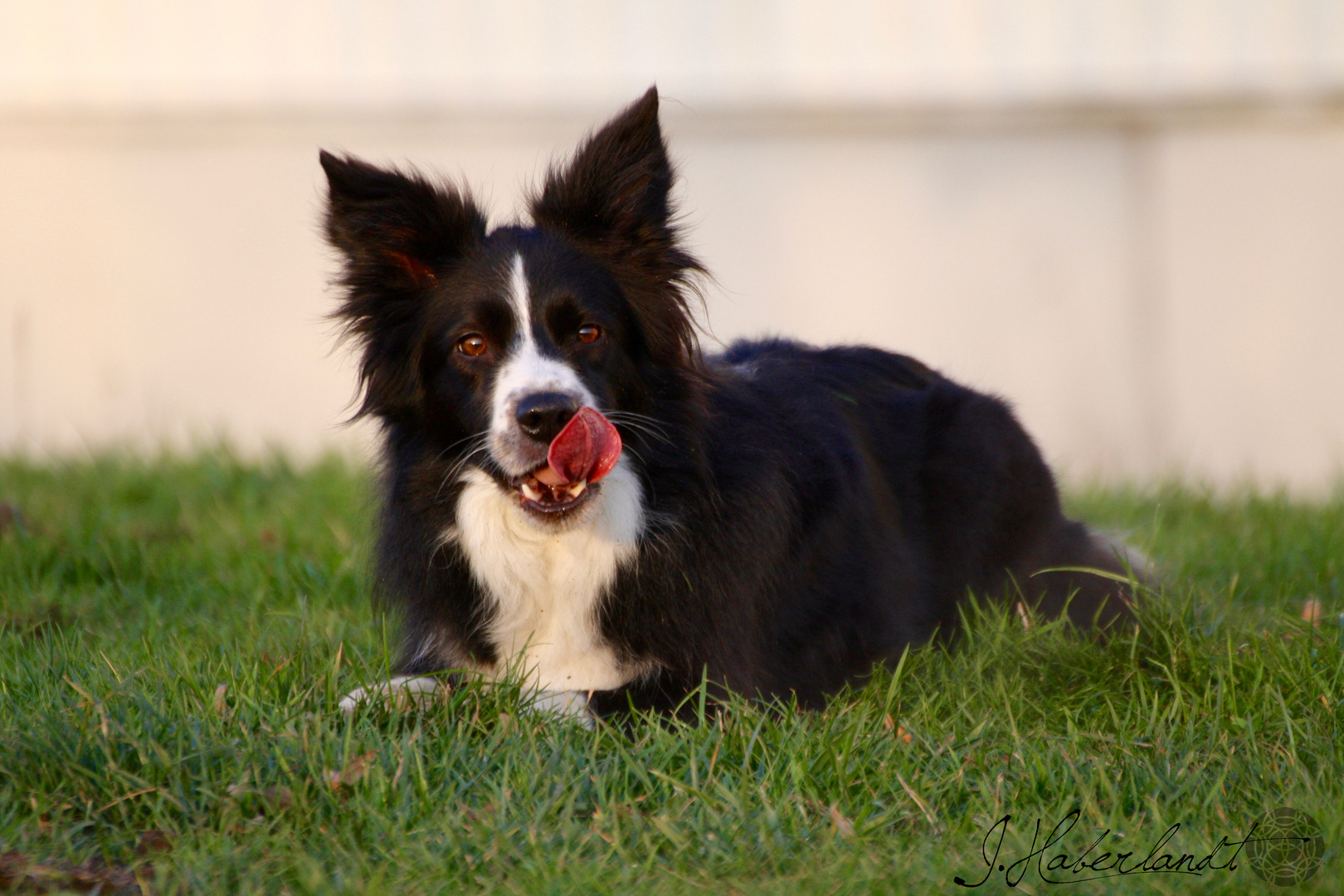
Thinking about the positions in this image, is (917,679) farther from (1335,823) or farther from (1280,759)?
(1335,823)

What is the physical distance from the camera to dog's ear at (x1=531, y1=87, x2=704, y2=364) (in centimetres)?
341

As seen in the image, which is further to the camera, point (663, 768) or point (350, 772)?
point (663, 768)

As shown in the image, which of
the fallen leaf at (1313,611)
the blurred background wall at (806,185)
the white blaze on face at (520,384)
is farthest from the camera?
the blurred background wall at (806,185)

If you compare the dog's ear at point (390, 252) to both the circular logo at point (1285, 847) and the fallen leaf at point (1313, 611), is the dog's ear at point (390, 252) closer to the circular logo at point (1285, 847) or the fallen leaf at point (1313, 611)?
the circular logo at point (1285, 847)

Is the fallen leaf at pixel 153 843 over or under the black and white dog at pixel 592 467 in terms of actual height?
under

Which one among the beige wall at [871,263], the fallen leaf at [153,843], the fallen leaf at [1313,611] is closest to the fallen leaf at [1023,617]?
the fallen leaf at [1313,611]

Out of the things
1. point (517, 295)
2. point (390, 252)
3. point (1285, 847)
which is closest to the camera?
point (1285, 847)

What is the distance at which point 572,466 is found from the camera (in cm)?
308

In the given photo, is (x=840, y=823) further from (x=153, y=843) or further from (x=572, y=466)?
(x=153, y=843)

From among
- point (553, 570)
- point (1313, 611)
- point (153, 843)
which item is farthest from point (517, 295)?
point (1313, 611)

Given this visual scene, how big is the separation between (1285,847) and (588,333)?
1903mm

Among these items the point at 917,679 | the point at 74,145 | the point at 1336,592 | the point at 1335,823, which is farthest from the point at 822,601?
the point at 74,145

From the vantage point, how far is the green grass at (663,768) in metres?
2.42

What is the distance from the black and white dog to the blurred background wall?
421 cm
